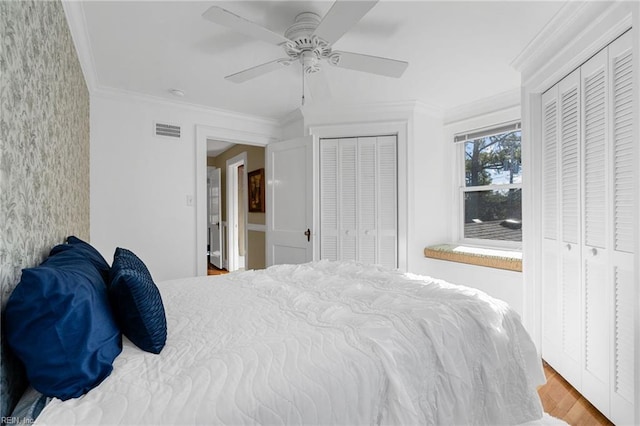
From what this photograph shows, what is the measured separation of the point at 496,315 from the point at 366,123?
2557 millimetres

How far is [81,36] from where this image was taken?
205 centimetres

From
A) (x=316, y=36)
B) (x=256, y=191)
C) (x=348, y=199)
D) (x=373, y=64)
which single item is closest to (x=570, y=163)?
(x=373, y=64)

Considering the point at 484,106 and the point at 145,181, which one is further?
the point at 484,106

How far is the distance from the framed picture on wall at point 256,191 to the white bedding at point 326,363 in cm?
281

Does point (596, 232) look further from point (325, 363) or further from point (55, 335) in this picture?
point (55, 335)

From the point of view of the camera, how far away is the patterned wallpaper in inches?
33.9

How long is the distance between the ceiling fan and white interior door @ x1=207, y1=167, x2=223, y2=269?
4.41 meters

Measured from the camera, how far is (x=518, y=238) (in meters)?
3.19

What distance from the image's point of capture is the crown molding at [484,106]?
305cm

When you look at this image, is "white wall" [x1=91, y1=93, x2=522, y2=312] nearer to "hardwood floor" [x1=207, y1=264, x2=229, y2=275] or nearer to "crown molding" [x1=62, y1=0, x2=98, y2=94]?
"crown molding" [x1=62, y1=0, x2=98, y2=94]

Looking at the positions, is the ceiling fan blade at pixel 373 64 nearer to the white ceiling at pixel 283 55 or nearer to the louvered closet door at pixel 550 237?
the white ceiling at pixel 283 55

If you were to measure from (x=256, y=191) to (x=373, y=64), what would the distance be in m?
3.02

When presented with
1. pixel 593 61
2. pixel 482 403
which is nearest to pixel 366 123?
pixel 593 61

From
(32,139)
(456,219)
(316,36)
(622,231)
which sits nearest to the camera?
(32,139)
